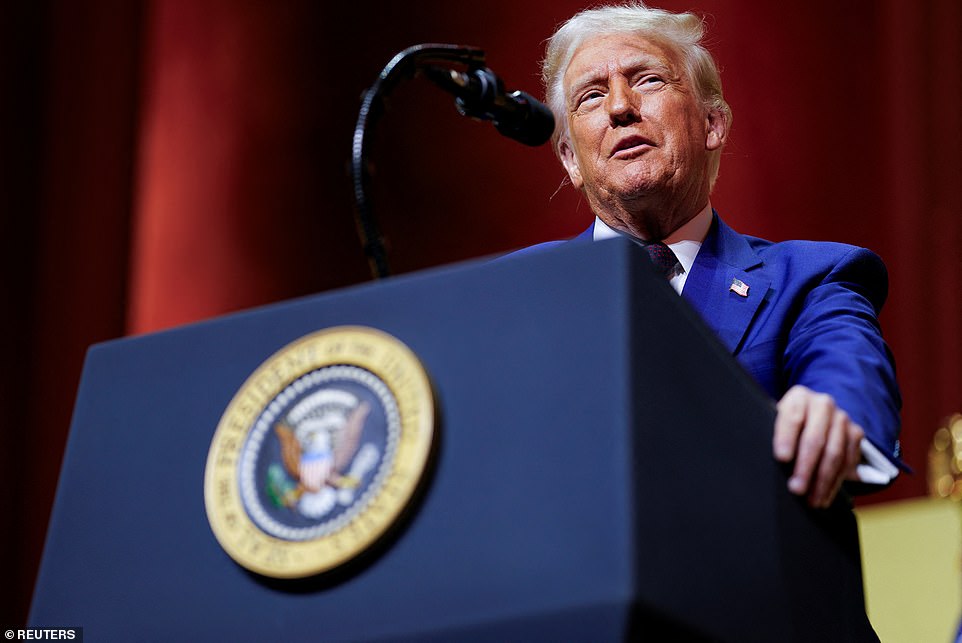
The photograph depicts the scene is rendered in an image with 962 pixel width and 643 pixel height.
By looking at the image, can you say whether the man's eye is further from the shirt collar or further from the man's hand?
the man's hand

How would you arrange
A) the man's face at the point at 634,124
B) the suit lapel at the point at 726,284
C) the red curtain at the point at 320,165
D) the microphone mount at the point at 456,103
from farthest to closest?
the red curtain at the point at 320,165
the man's face at the point at 634,124
the suit lapel at the point at 726,284
the microphone mount at the point at 456,103

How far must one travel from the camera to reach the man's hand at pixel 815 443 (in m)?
0.99

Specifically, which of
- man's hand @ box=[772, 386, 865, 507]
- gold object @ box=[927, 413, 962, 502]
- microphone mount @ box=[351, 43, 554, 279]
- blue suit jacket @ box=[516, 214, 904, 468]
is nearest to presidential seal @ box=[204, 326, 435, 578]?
microphone mount @ box=[351, 43, 554, 279]

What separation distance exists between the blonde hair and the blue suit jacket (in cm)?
32

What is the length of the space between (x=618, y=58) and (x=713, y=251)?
1.15ft

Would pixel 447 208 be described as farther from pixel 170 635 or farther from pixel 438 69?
pixel 170 635

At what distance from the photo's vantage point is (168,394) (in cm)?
99

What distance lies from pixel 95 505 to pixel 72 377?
1.78 meters

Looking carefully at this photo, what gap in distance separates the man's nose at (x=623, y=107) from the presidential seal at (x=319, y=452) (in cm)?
92

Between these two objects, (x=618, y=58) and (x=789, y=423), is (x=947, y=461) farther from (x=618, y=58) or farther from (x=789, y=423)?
(x=789, y=423)

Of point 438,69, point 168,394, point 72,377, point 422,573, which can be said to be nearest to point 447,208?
point 72,377

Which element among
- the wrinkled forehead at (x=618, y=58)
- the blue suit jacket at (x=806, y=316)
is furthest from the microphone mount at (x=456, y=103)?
the wrinkled forehead at (x=618, y=58)

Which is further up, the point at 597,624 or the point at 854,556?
the point at 854,556

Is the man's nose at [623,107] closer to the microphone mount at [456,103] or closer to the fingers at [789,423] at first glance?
the microphone mount at [456,103]
